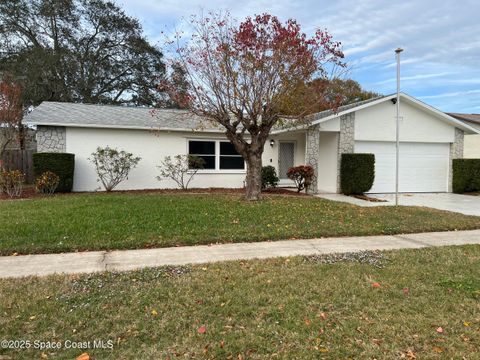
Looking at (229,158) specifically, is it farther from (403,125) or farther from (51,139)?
(403,125)

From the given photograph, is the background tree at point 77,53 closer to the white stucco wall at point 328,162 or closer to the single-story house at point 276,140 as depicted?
the single-story house at point 276,140

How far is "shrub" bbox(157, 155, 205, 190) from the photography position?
14.8 meters

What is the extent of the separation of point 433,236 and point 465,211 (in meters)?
4.10

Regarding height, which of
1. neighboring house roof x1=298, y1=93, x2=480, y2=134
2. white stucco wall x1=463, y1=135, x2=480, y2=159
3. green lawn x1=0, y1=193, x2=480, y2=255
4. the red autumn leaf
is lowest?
the red autumn leaf

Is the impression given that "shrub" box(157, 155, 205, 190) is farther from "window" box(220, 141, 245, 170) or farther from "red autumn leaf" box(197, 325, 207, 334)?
"red autumn leaf" box(197, 325, 207, 334)

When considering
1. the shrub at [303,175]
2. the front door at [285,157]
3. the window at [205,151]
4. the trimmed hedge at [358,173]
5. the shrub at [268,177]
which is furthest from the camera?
the front door at [285,157]

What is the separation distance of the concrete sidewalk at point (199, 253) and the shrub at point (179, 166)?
8826 mm

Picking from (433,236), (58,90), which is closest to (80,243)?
(433,236)

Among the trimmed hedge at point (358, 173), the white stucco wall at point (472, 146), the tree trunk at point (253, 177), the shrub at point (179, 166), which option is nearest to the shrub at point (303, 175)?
the trimmed hedge at point (358, 173)

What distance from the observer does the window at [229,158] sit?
15797 mm

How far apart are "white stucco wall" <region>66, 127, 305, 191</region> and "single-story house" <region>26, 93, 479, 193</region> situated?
0.10ft

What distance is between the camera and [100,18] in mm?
25703

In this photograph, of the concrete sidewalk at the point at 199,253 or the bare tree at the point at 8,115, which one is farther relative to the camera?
the bare tree at the point at 8,115

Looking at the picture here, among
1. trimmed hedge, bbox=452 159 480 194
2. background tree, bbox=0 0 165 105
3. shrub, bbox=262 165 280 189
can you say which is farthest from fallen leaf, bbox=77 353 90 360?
background tree, bbox=0 0 165 105
